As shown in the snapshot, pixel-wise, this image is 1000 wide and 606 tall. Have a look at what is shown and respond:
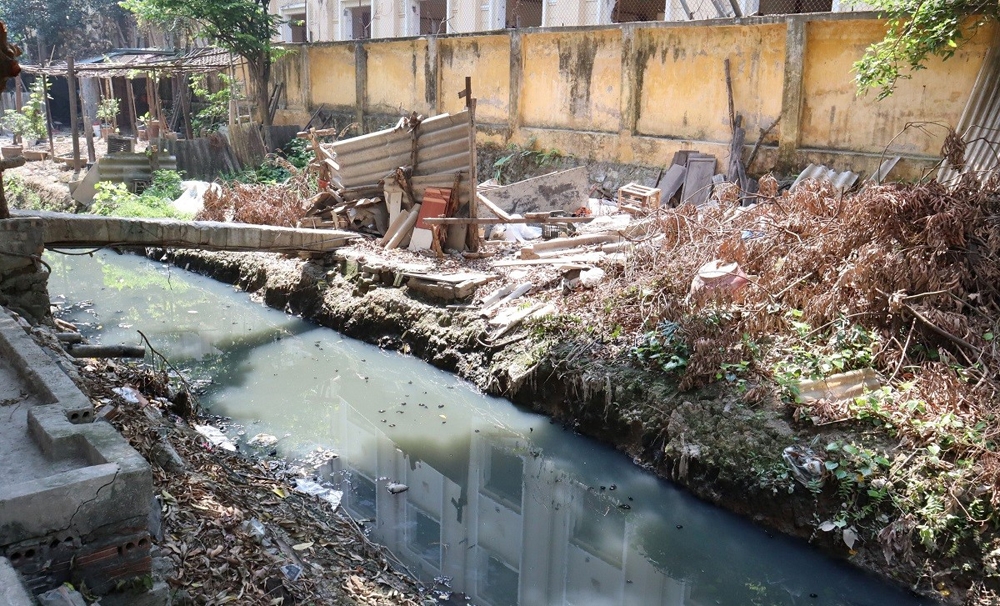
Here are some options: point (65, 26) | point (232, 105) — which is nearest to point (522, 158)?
point (232, 105)

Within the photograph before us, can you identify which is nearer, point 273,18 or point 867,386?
point 867,386

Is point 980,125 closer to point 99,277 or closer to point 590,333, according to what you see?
point 590,333

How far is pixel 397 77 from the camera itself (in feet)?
57.6

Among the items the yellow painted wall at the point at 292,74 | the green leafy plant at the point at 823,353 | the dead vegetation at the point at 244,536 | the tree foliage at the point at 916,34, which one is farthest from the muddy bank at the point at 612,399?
the yellow painted wall at the point at 292,74

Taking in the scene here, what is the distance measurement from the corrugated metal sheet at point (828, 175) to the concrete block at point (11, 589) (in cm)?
964

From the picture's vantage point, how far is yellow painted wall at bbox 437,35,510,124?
15234 mm

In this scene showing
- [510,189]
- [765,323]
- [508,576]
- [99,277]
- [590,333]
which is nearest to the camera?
[508,576]

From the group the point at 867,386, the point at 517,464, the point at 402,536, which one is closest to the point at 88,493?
the point at 402,536

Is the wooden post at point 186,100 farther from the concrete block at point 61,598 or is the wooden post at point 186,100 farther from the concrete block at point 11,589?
the concrete block at point 11,589

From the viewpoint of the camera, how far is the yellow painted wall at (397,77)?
16938 mm

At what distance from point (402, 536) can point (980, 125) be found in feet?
A: 25.7

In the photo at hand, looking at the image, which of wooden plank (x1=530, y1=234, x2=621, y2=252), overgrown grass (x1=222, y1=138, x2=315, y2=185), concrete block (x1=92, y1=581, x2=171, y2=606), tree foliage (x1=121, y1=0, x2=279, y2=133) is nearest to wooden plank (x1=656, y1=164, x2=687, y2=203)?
wooden plank (x1=530, y1=234, x2=621, y2=252)

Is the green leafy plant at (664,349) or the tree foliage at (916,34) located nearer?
the green leafy plant at (664,349)

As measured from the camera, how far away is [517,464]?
750 cm
